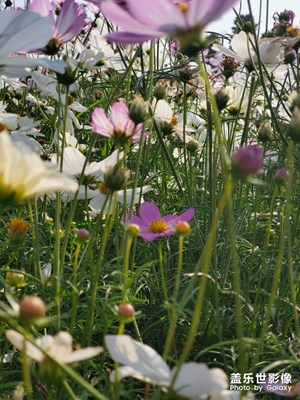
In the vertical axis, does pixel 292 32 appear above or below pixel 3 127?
above

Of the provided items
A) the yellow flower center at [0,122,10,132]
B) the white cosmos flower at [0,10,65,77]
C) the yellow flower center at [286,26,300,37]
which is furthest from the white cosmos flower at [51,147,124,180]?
the yellow flower center at [286,26,300,37]

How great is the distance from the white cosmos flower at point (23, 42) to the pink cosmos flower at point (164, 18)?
0.32 ft

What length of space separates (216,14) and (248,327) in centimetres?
55

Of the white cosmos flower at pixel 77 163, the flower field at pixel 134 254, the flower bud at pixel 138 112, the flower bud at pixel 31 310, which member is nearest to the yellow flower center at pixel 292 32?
the flower field at pixel 134 254

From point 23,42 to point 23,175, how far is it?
196 mm

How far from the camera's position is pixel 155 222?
32.7 inches

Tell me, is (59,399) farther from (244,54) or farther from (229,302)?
(244,54)

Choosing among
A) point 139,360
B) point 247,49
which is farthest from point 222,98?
point 139,360

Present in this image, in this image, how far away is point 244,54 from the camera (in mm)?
1038

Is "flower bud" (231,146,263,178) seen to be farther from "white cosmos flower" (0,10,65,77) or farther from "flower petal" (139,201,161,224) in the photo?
"flower petal" (139,201,161,224)

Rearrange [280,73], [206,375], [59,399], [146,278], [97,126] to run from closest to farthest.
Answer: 1. [206,375]
2. [59,399]
3. [97,126]
4. [146,278]
5. [280,73]

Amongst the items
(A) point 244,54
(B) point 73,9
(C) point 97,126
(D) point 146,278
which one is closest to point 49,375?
(C) point 97,126

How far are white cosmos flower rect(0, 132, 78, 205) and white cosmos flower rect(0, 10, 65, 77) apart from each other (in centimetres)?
15

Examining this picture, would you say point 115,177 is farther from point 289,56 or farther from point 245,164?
point 289,56
